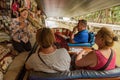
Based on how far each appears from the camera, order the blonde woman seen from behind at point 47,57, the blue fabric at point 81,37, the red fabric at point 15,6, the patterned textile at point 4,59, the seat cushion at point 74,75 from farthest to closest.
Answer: the blue fabric at point 81,37 < the red fabric at point 15,6 < the patterned textile at point 4,59 < the blonde woman seen from behind at point 47,57 < the seat cushion at point 74,75

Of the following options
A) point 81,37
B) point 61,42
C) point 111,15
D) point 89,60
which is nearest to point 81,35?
point 81,37

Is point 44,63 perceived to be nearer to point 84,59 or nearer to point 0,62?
point 84,59

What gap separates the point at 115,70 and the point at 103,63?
0.14 m

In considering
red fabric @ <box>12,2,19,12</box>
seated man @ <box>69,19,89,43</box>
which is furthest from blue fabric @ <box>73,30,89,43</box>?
red fabric @ <box>12,2,19,12</box>

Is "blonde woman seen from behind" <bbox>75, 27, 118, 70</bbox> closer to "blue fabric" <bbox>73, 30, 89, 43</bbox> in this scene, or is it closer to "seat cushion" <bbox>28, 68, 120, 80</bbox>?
"seat cushion" <bbox>28, 68, 120, 80</bbox>

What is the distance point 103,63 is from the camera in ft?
7.57

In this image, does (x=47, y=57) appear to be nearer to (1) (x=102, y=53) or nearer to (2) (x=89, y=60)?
(2) (x=89, y=60)

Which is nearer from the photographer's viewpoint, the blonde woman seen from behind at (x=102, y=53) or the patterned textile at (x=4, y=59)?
the blonde woman seen from behind at (x=102, y=53)

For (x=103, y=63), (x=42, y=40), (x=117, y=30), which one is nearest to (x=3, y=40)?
(x=42, y=40)

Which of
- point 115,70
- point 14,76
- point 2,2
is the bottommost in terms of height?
point 14,76

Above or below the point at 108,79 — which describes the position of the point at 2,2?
above

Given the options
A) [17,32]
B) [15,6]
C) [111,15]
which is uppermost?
[15,6]

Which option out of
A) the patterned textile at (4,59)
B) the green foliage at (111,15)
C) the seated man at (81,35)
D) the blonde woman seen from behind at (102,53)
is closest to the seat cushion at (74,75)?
the blonde woman seen from behind at (102,53)

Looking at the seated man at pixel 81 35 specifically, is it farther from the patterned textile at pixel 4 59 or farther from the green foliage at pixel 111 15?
the green foliage at pixel 111 15
